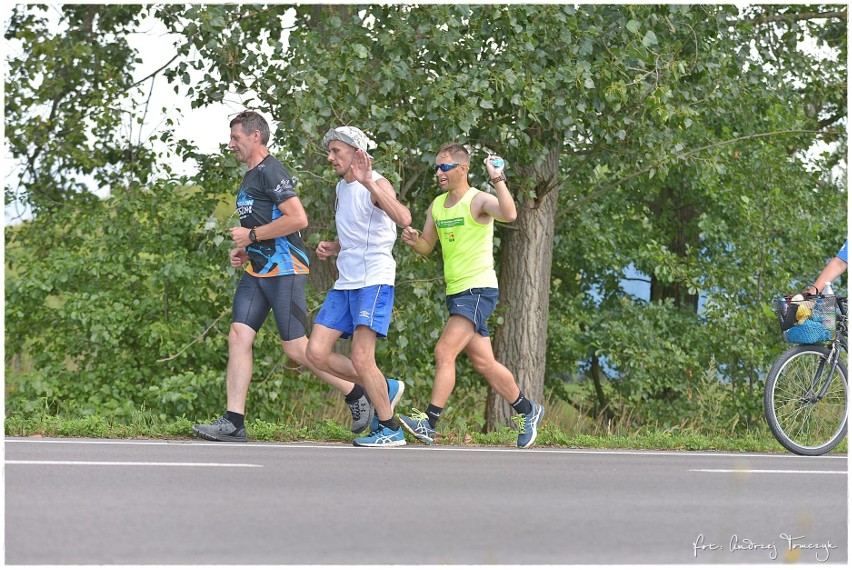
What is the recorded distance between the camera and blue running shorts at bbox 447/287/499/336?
26.3 ft

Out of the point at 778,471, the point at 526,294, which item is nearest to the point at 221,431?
the point at 778,471

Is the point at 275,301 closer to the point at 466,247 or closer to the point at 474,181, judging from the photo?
the point at 466,247

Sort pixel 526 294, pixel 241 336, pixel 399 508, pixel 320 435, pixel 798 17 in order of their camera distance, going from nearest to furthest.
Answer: pixel 399 508
pixel 241 336
pixel 320 435
pixel 526 294
pixel 798 17

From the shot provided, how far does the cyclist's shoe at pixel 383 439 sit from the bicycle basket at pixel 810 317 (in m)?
2.62

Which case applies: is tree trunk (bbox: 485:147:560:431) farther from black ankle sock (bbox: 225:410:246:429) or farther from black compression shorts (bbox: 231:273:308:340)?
black ankle sock (bbox: 225:410:246:429)

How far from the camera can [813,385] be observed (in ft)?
28.0

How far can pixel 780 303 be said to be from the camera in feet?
28.1

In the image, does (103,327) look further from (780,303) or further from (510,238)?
(780,303)

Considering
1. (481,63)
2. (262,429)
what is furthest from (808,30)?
(262,429)

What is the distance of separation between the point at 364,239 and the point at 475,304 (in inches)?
31.6

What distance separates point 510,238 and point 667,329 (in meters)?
3.10

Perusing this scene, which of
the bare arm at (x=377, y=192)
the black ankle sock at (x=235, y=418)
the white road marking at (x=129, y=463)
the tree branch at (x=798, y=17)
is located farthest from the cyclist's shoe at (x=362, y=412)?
the tree branch at (x=798, y=17)

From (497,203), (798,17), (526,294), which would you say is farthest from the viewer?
(798,17)

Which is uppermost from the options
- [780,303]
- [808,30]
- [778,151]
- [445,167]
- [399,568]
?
[808,30]
